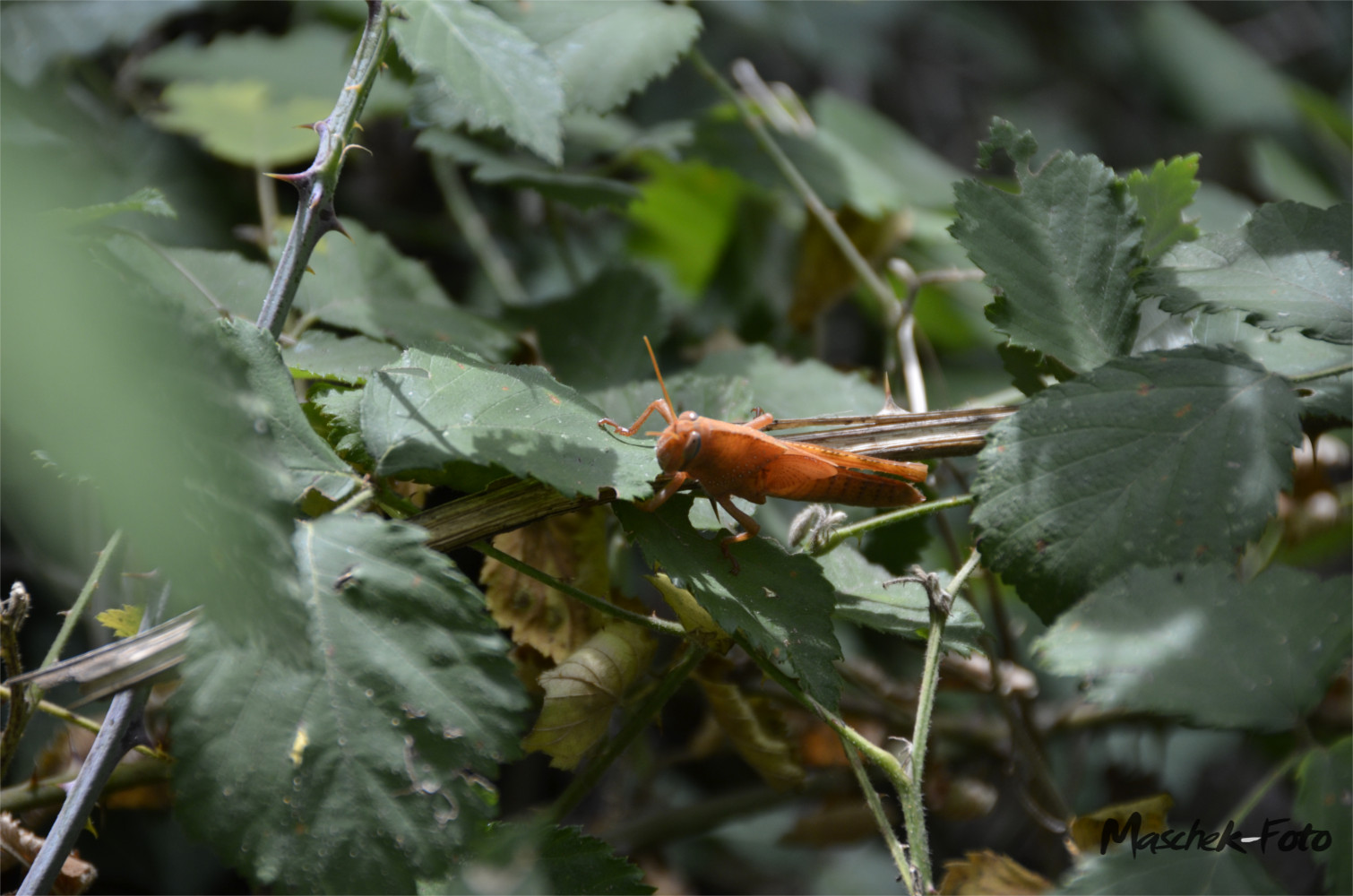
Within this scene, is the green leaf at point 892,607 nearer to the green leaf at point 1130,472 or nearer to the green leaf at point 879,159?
the green leaf at point 1130,472

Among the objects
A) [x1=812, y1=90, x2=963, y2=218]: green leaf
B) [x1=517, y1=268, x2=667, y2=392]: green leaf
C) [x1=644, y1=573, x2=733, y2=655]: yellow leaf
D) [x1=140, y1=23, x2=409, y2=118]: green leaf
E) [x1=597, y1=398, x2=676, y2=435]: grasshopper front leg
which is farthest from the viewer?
[x1=140, y1=23, x2=409, y2=118]: green leaf

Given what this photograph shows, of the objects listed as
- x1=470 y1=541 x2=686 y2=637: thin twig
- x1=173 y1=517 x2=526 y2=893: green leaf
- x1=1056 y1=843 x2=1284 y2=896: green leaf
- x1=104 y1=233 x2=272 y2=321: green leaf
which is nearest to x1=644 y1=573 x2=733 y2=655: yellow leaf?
x1=470 y1=541 x2=686 y2=637: thin twig

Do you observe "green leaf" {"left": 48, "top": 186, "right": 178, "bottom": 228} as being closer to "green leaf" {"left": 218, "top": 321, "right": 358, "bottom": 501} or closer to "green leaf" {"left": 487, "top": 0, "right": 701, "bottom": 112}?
"green leaf" {"left": 218, "top": 321, "right": 358, "bottom": 501}

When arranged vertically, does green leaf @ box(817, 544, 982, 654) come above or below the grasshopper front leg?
below

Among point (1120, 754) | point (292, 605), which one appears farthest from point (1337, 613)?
point (1120, 754)

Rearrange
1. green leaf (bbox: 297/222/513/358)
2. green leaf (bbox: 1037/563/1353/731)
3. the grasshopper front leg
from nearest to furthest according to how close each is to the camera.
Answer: green leaf (bbox: 1037/563/1353/731)
the grasshopper front leg
green leaf (bbox: 297/222/513/358)

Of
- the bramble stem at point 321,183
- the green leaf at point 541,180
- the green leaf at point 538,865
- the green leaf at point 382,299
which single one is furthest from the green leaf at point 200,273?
the green leaf at point 538,865

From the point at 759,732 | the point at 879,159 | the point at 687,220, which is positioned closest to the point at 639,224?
the point at 687,220

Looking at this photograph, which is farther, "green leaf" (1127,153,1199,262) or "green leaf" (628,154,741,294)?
"green leaf" (628,154,741,294)

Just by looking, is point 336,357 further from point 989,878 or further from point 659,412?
point 989,878
